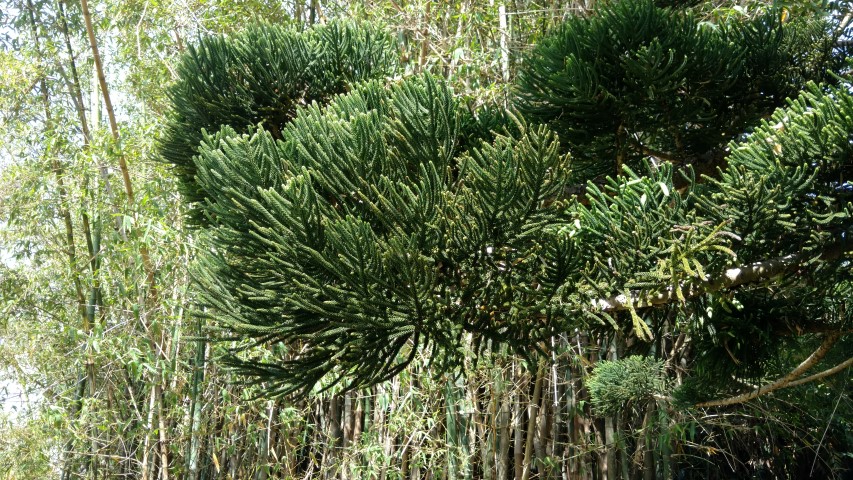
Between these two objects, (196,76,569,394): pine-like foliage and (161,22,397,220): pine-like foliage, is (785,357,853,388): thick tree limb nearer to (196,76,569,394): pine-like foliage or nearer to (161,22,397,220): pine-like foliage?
(196,76,569,394): pine-like foliage

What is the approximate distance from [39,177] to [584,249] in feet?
9.99

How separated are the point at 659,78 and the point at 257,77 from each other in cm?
107

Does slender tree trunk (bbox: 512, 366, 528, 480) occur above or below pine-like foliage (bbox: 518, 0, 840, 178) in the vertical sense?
below

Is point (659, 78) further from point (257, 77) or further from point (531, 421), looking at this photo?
point (531, 421)

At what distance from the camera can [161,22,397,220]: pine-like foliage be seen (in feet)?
7.66

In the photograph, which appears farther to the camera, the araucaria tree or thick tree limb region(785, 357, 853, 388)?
thick tree limb region(785, 357, 853, 388)

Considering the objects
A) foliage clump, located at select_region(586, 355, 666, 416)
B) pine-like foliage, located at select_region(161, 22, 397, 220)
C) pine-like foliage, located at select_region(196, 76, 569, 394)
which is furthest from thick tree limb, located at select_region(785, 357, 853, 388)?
pine-like foliage, located at select_region(161, 22, 397, 220)

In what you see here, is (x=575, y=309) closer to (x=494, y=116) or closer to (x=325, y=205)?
(x=325, y=205)

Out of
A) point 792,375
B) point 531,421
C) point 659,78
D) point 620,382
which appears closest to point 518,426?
point 531,421

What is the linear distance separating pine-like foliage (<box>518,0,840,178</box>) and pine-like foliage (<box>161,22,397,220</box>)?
0.53 metres

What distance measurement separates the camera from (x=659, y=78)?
2004 millimetres

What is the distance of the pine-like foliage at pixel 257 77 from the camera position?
2336 millimetres

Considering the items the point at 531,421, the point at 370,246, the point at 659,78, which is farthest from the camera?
the point at 531,421

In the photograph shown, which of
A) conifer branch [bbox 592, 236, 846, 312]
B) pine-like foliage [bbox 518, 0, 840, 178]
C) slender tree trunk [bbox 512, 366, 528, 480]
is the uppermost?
pine-like foliage [bbox 518, 0, 840, 178]
